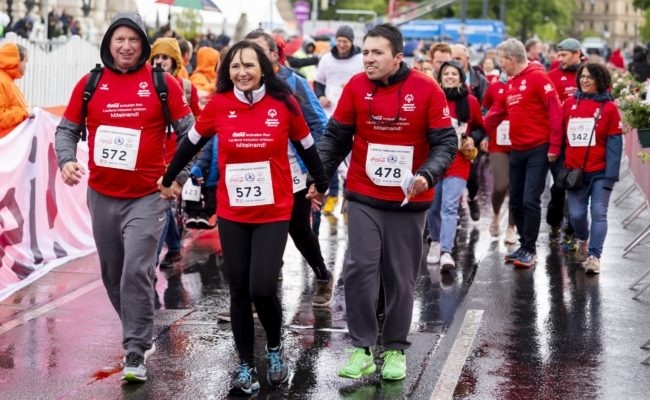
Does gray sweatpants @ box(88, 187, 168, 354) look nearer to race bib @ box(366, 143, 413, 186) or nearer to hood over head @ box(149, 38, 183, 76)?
race bib @ box(366, 143, 413, 186)

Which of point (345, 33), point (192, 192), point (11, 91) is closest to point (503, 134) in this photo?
point (345, 33)

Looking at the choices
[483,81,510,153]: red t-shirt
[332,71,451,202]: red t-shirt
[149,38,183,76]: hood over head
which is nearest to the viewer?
[332,71,451,202]: red t-shirt

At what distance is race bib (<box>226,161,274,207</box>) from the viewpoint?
21.6ft

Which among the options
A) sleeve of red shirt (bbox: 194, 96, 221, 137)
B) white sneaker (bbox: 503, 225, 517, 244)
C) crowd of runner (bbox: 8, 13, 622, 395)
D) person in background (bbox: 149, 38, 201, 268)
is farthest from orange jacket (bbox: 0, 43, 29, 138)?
white sneaker (bbox: 503, 225, 517, 244)

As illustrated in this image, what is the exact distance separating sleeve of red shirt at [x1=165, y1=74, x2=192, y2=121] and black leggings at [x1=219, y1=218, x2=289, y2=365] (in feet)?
2.51

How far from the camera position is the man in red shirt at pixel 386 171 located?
6.85 m

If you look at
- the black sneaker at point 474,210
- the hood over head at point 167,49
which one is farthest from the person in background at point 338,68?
the hood over head at point 167,49

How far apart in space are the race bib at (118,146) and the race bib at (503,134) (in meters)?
5.74

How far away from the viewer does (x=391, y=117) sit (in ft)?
22.5

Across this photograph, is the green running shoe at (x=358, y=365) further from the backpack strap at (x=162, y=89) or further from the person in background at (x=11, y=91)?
the person in background at (x=11, y=91)

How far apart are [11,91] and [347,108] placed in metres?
4.75

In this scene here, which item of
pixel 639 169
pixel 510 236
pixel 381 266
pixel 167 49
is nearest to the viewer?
pixel 381 266

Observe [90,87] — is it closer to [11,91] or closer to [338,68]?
[11,91]

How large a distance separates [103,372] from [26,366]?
49 cm
